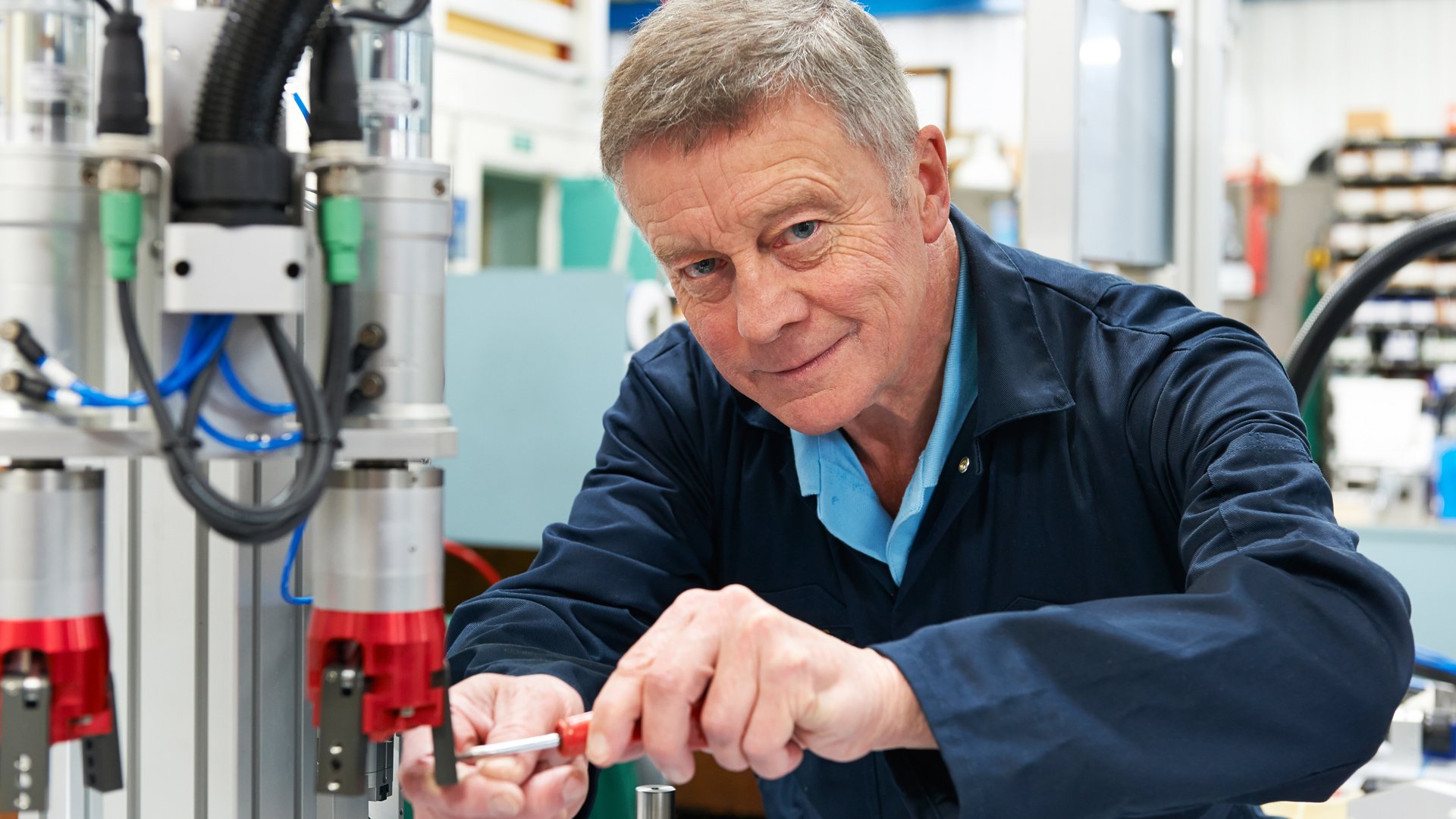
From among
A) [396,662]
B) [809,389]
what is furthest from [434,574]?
[809,389]

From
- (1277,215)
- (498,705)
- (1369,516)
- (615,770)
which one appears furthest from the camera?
(1277,215)

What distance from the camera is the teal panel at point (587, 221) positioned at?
4191mm

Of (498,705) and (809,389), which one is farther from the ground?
(809,389)

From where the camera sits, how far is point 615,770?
1.71 metres

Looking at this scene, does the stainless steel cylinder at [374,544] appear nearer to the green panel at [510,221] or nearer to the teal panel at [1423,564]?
the teal panel at [1423,564]

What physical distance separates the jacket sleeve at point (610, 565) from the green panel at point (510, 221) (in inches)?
120

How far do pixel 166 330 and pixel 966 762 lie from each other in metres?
0.48

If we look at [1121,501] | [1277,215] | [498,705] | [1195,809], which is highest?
[1277,215]

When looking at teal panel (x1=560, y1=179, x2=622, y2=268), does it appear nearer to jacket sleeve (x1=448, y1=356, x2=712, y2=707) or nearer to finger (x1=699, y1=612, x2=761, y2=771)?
jacket sleeve (x1=448, y1=356, x2=712, y2=707)

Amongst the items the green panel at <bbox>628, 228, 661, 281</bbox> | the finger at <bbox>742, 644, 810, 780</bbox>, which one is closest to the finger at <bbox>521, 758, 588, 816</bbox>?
the finger at <bbox>742, 644, 810, 780</bbox>

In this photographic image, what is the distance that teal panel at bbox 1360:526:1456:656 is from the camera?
3.28 metres

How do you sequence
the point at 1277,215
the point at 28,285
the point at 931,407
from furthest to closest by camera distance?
the point at 1277,215 → the point at 931,407 → the point at 28,285

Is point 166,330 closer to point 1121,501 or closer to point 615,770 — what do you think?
point 1121,501

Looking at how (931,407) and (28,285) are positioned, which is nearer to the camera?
(28,285)
